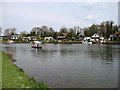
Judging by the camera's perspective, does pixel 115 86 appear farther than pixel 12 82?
Yes

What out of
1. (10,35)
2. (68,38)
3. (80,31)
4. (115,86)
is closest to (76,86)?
(115,86)

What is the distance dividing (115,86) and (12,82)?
7.56 meters

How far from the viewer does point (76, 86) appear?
512 inches

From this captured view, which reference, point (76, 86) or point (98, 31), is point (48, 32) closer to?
point (98, 31)

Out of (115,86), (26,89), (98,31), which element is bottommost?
(115,86)

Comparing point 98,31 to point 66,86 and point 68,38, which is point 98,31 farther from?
point 66,86

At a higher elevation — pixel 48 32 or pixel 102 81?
pixel 48 32

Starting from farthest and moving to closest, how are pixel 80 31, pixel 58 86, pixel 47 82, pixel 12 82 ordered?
pixel 80 31, pixel 47 82, pixel 58 86, pixel 12 82

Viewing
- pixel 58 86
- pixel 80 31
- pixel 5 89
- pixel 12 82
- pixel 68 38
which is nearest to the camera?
pixel 5 89

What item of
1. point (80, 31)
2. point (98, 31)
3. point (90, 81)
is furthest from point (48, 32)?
point (90, 81)

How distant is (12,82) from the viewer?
10.9m

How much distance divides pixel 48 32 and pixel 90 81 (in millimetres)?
140536

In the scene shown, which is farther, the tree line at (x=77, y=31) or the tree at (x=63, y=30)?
the tree at (x=63, y=30)

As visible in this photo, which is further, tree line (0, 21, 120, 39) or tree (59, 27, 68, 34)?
tree (59, 27, 68, 34)
